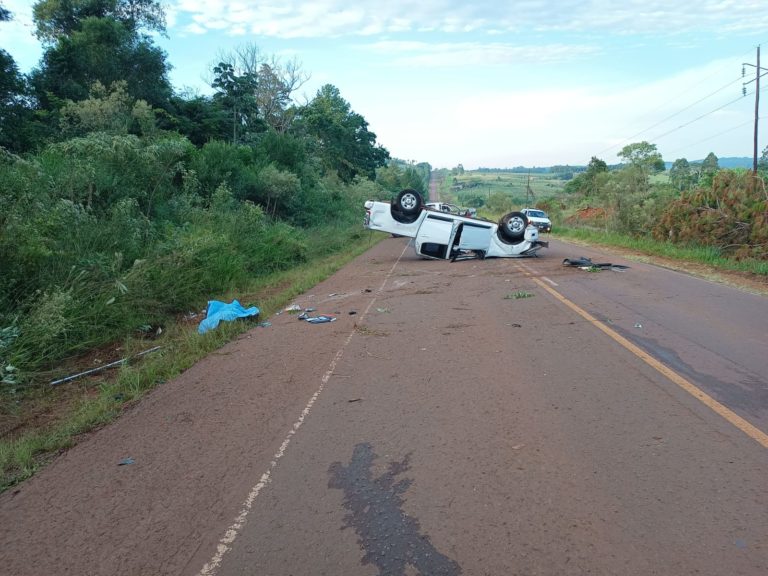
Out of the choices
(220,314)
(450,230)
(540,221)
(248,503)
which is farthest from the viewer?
(540,221)

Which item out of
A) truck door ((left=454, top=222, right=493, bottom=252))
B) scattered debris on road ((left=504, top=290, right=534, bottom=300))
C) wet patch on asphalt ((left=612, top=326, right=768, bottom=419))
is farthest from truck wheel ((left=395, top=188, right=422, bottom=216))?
wet patch on asphalt ((left=612, top=326, right=768, bottom=419))

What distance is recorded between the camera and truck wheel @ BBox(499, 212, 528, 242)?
18812 millimetres

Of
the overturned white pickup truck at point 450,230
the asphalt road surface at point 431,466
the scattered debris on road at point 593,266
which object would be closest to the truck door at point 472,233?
the overturned white pickup truck at point 450,230

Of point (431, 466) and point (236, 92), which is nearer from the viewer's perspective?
point (431, 466)

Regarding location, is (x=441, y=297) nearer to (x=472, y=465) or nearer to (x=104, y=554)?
(x=472, y=465)

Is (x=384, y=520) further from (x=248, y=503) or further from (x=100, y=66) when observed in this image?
(x=100, y=66)

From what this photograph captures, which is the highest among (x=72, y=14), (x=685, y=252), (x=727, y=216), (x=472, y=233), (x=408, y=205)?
(x=72, y=14)

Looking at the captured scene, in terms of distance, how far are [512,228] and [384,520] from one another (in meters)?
16.2

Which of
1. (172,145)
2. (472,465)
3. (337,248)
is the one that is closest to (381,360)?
(472,465)

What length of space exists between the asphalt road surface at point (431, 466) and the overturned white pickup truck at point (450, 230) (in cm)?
1068

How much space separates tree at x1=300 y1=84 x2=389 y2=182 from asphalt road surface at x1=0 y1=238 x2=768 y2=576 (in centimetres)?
4383

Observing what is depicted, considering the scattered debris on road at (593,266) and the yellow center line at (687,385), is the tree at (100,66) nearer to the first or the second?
the scattered debris on road at (593,266)

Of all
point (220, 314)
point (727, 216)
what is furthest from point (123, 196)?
point (727, 216)

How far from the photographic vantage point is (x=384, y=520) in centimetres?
358
